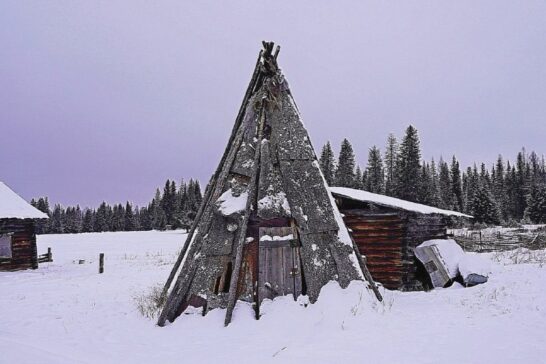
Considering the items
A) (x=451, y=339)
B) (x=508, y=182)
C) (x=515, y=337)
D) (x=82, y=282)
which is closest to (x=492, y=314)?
(x=515, y=337)

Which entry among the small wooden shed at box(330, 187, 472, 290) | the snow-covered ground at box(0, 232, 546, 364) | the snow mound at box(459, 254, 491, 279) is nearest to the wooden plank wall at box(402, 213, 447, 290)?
the small wooden shed at box(330, 187, 472, 290)

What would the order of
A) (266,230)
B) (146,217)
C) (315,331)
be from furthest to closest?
1. (146,217)
2. (266,230)
3. (315,331)

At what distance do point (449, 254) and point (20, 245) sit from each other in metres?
21.5

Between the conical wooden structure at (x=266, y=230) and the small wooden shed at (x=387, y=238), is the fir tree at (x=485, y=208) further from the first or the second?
the conical wooden structure at (x=266, y=230)

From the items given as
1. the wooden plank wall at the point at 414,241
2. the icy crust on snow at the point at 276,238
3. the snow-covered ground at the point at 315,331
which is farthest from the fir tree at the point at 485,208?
the icy crust on snow at the point at 276,238

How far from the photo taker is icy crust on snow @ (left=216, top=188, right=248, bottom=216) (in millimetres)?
8492

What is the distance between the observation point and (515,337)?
6277 millimetres

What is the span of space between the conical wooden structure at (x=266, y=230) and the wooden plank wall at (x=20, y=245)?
1604 cm

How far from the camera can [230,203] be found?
8.66 m

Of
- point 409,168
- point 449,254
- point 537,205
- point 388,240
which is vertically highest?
point 409,168

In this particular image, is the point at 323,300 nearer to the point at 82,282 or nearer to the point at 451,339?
the point at 451,339

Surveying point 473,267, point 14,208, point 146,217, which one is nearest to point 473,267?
point 473,267

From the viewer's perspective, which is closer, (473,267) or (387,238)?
(473,267)

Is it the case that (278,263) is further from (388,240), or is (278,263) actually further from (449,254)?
(449,254)
